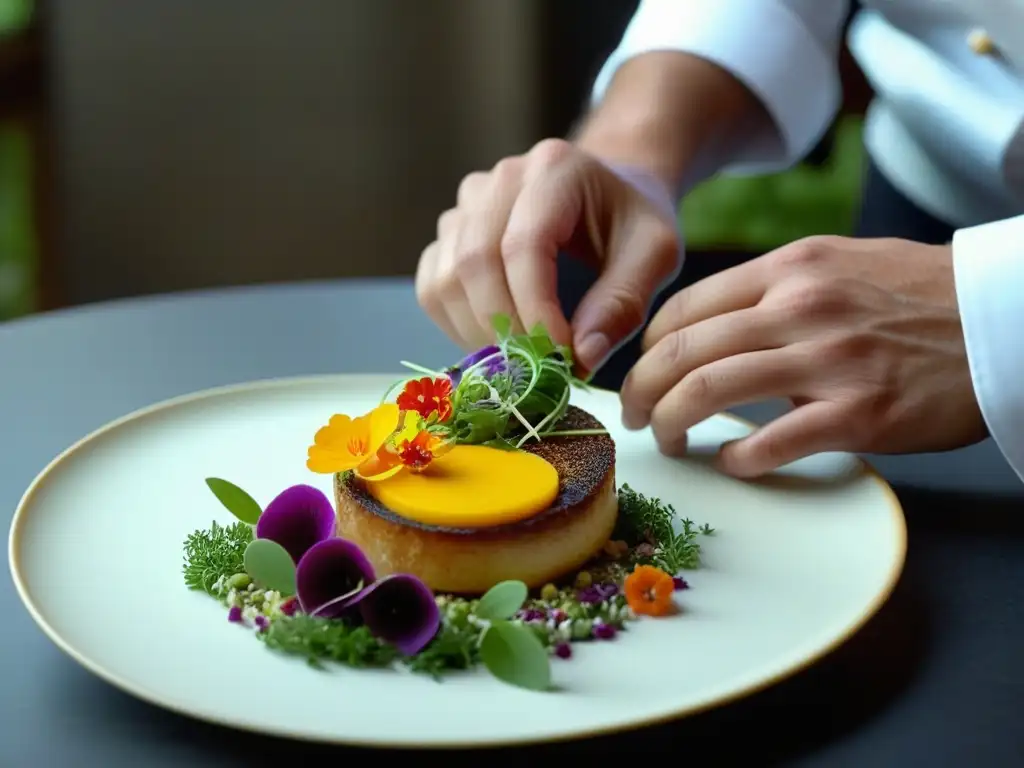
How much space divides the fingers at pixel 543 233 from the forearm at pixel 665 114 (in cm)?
27

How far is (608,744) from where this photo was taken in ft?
3.04

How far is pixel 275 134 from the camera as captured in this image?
3820mm

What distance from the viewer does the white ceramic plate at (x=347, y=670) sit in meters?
0.92

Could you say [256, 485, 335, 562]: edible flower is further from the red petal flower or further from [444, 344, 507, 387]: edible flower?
[444, 344, 507, 387]: edible flower

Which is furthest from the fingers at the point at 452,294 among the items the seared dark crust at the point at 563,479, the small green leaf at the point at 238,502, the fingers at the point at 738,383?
the small green leaf at the point at 238,502

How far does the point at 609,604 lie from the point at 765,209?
289 cm

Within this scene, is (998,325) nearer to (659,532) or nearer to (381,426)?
(659,532)

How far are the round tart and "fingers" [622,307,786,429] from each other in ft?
0.58

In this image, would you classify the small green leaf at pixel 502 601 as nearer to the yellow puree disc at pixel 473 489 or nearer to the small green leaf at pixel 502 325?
the yellow puree disc at pixel 473 489

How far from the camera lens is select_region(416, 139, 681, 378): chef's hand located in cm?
150

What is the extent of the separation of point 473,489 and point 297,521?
0.17 metres

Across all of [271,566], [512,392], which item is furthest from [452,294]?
[271,566]

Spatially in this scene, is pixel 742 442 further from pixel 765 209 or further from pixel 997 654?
pixel 765 209

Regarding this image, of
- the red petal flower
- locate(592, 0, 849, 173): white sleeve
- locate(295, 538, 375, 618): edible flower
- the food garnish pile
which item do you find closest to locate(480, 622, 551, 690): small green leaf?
the food garnish pile
